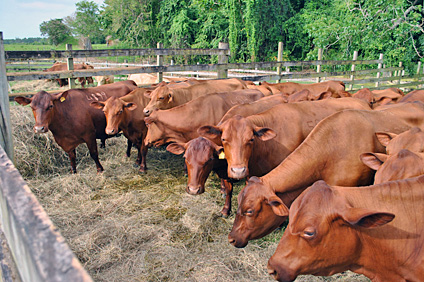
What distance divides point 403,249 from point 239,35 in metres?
29.1

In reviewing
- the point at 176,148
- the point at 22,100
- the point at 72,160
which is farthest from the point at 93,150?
the point at 176,148

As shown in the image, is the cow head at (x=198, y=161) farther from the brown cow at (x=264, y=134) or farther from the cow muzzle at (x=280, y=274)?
the cow muzzle at (x=280, y=274)

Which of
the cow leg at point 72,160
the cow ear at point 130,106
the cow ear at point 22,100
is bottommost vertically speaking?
the cow leg at point 72,160

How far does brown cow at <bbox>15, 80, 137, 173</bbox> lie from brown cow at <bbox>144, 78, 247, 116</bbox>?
47.8 inches

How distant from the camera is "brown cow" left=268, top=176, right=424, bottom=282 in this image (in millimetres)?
2371

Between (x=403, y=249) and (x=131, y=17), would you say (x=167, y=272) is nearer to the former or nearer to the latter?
(x=403, y=249)

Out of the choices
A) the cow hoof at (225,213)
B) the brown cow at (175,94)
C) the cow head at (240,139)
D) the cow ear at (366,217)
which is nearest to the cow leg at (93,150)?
the brown cow at (175,94)

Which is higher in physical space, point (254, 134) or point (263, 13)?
point (263, 13)

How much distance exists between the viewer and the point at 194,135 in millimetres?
5848

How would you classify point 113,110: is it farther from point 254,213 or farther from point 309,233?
point 309,233

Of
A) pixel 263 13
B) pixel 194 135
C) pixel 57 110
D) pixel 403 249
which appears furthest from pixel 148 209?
pixel 263 13

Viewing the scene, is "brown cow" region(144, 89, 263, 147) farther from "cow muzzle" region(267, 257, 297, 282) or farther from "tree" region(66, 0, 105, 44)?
"tree" region(66, 0, 105, 44)

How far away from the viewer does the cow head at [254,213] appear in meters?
3.22

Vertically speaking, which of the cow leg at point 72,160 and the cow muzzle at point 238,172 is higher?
the cow muzzle at point 238,172
